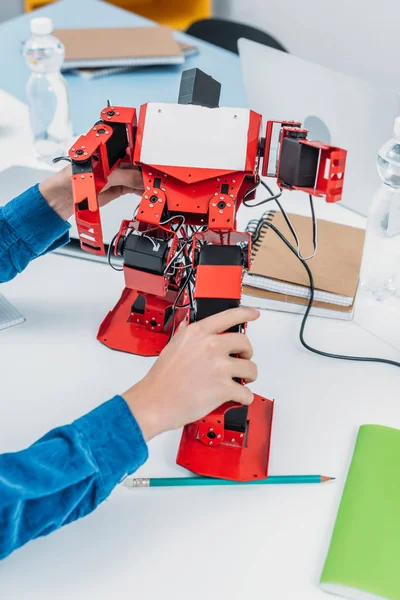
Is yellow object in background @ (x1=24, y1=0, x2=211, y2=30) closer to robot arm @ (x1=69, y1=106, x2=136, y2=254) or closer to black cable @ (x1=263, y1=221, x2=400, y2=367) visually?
black cable @ (x1=263, y1=221, x2=400, y2=367)

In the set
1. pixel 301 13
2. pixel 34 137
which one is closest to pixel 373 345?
pixel 34 137

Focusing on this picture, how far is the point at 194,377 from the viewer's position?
0.72m

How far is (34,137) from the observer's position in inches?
57.7

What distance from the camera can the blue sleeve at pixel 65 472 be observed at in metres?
0.63

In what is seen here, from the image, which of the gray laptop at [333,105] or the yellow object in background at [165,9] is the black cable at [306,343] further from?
the yellow object in background at [165,9]

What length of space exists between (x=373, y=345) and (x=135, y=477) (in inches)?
17.4

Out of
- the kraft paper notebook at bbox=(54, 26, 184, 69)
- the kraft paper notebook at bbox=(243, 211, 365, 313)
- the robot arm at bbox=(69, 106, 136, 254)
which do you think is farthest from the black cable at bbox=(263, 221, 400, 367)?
the kraft paper notebook at bbox=(54, 26, 184, 69)

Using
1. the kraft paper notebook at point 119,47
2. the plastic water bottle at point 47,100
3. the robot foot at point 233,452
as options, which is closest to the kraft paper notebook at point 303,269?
the robot foot at point 233,452

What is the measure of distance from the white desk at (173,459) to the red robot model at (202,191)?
4 cm

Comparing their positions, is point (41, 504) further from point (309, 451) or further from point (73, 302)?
point (73, 302)

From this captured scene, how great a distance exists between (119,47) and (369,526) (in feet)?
5.03

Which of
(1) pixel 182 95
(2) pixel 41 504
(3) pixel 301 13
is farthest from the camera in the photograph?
(3) pixel 301 13

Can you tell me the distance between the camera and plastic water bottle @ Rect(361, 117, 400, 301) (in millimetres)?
1051

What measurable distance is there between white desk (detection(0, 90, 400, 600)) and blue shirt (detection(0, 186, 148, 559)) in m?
0.06
